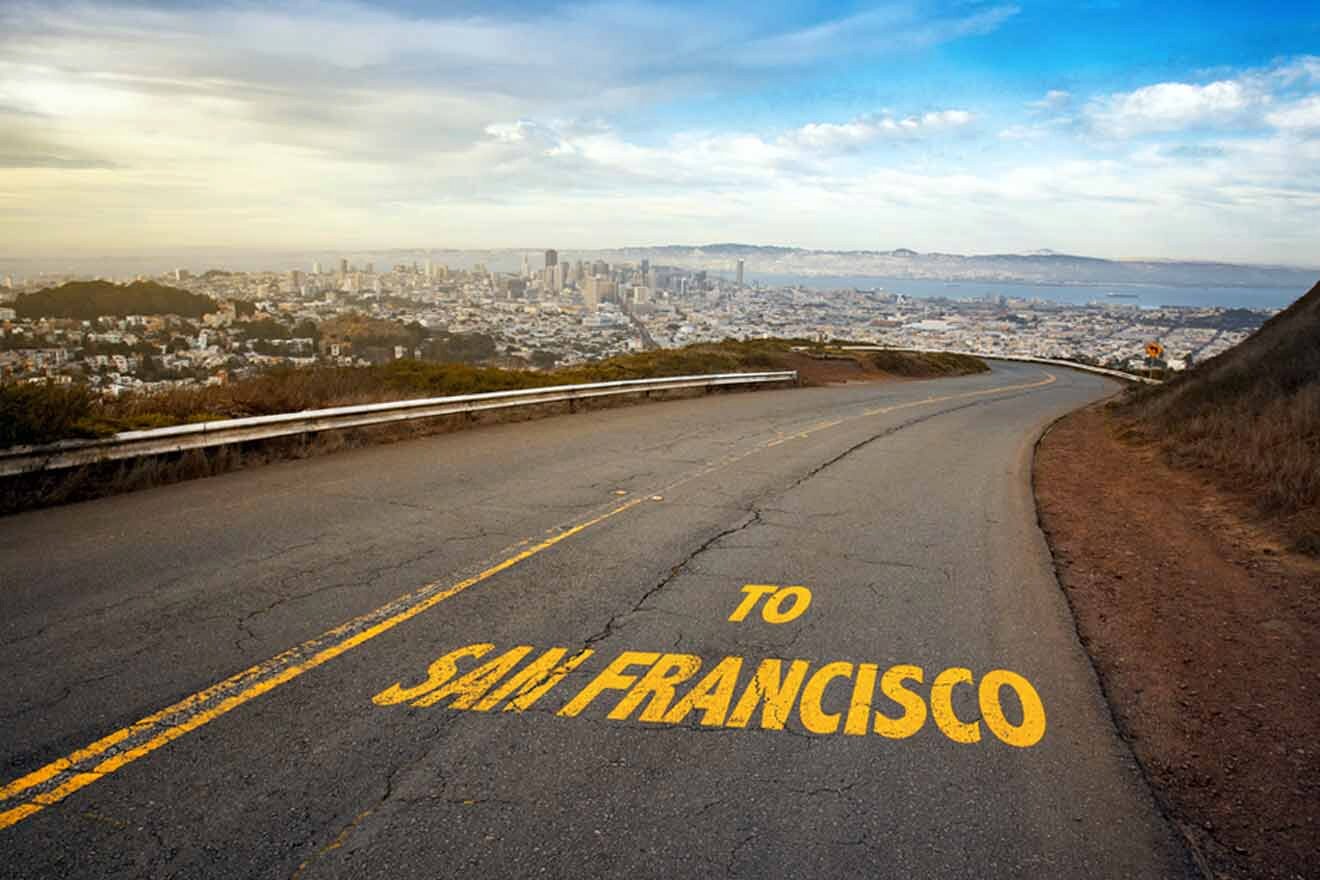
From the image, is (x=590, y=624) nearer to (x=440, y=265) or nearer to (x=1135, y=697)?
(x=1135, y=697)

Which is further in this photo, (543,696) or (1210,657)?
(1210,657)

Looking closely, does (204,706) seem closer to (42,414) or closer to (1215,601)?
(42,414)

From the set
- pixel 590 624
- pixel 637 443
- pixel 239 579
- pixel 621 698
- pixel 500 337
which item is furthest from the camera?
pixel 500 337

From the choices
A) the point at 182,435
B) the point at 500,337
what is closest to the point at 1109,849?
the point at 182,435

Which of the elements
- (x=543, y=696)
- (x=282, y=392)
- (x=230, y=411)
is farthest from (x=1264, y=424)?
(x=230, y=411)

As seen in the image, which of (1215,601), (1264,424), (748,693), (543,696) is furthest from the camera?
(1264,424)

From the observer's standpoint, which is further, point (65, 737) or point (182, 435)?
point (182, 435)

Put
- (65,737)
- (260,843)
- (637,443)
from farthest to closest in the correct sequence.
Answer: (637,443) → (65,737) → (260,843)
